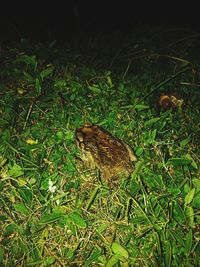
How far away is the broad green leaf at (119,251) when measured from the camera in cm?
165

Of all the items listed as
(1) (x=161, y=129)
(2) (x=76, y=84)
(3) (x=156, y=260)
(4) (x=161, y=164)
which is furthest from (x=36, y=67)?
(3) (x=156, y=260)

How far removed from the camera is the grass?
1.72 metres

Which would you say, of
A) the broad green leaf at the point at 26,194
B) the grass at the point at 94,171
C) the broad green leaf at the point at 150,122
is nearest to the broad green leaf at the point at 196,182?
the grass at the point at 94,171

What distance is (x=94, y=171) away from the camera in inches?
79.6

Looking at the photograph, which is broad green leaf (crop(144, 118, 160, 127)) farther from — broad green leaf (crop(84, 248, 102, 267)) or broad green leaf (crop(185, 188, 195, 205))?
broad green leaf (crop(84, 248, 102, 267))

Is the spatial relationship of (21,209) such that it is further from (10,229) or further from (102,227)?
(102,227)

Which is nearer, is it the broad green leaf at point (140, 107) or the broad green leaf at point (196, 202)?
the broad green leaf at point (196, 202)

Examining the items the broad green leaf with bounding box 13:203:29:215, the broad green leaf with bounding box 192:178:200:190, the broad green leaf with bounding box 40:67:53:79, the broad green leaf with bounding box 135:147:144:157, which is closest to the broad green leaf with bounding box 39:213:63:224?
the broad green leaf with bounding box 13:203:29:215

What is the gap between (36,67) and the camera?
8.73ft

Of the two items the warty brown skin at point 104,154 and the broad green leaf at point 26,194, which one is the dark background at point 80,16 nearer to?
the warty brown skin at point 104,154

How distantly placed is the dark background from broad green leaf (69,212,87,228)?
6.66 feet

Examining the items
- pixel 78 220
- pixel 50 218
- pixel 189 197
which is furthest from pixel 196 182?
pixel 50 218

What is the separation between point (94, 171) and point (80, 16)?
6.25 ft

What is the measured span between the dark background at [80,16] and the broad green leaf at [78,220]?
2.03 meters
